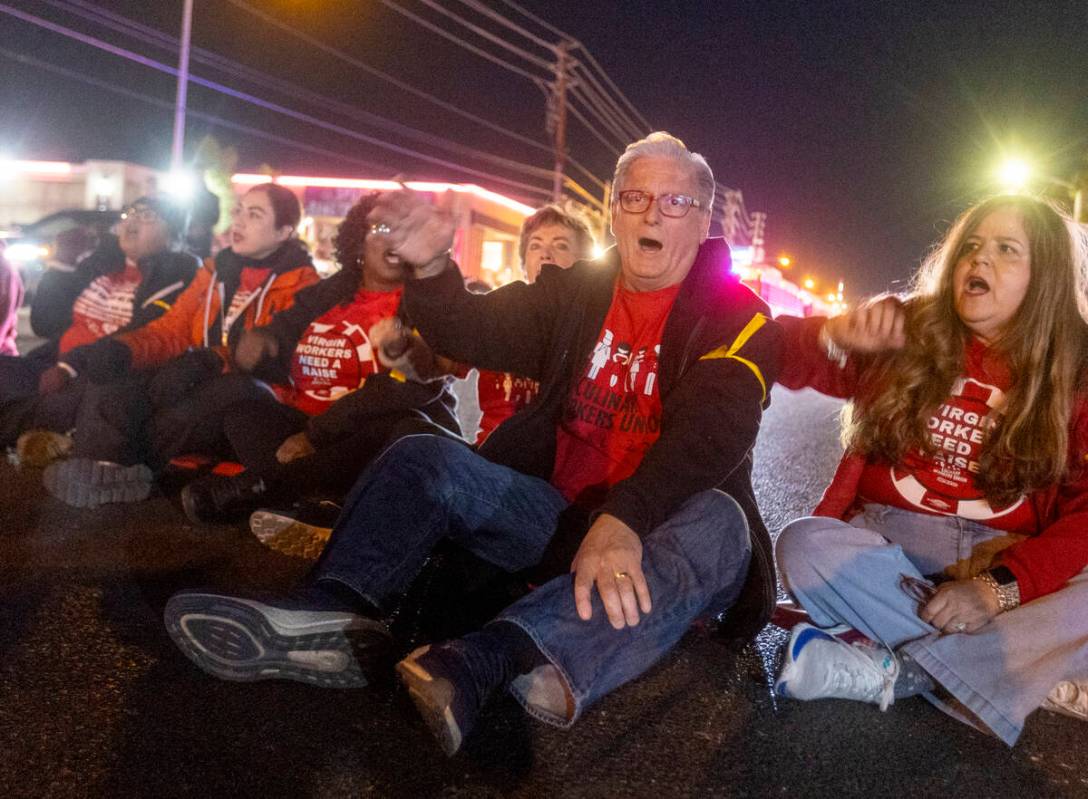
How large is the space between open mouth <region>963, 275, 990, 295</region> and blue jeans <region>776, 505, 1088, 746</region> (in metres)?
0.71


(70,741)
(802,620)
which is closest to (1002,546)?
(802,620)

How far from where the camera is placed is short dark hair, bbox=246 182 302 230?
4020 millimetres

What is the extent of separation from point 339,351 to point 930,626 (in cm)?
258

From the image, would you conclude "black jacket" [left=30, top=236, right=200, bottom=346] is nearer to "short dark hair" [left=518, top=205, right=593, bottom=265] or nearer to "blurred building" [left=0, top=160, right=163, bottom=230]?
"short dark hair" [left=518, top=205, right=593, bottom=265]

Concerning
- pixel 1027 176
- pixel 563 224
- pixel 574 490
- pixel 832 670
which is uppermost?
pixel 1027 176

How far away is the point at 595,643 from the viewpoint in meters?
1.84

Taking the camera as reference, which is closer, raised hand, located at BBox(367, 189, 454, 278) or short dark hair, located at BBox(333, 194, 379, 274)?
raised hand, located at BBox(367, 189, 454, 278)

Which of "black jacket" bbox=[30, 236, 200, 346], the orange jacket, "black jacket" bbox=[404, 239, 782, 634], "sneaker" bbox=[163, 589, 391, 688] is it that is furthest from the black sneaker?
"black jacket" bbox=[30, 236, 200, 346]

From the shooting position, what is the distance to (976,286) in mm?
2488

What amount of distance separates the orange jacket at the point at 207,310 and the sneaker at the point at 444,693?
2.54 metres

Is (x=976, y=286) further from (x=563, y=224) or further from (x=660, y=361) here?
(x=563, y=224)

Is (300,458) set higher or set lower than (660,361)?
lower

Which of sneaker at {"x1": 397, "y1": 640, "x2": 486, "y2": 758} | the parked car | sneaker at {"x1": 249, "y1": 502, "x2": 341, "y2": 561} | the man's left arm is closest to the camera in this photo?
sneaker at {"x1": 397, "y1": 640, "x2": 486, "y2": 758}

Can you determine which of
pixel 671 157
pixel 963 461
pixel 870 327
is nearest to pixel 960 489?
pixel 963 461
